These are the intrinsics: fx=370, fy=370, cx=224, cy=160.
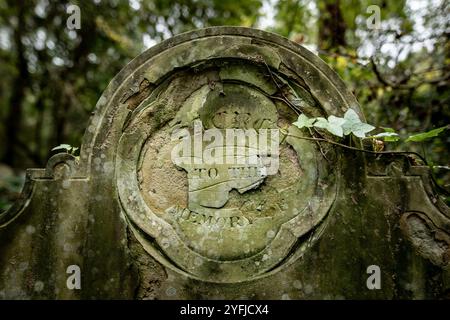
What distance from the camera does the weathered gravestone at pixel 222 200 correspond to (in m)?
2.67

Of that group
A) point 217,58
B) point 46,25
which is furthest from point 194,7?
point 217,58

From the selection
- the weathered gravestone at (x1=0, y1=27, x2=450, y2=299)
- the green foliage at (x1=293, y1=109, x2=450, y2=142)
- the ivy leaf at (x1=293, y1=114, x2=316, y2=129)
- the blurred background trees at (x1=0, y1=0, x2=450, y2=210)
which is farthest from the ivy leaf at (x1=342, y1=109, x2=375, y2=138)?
the blurred background trees at (x1=0, y1=0, x2=450, y2=210)

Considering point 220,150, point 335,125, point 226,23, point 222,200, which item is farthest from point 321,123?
point 226,23

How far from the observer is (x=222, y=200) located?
9.30 feet

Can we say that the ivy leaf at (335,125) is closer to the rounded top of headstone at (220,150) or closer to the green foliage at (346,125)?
the green foliage at (346,125)

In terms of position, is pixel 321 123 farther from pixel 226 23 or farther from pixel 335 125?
pixel 226 23

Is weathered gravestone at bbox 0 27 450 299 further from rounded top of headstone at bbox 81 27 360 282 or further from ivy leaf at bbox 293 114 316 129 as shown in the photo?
ivy leaf at bbox 293 114 316 129

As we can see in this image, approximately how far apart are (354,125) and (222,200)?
1.11 meters

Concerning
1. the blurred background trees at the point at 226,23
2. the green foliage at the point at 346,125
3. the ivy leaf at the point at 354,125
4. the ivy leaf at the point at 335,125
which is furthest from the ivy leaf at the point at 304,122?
the blurred background trees at the point at 226,23

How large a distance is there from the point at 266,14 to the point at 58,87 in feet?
14.8

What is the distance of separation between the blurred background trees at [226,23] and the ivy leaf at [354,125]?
195 centimetres

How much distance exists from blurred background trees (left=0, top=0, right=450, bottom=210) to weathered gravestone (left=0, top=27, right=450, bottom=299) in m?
1.89

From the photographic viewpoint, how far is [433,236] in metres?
2.66
